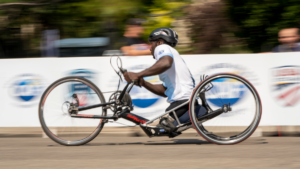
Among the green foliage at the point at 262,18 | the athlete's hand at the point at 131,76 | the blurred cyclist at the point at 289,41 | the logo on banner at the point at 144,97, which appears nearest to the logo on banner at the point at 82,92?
the athlete's hand at the point at 131,76

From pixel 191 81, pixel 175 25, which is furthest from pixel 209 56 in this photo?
pixel 175 25

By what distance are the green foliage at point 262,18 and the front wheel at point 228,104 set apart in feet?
18.2

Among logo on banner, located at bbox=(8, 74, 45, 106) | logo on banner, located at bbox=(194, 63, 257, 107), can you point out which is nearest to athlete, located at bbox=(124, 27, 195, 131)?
logo on banner, located at bbox=(194, 63, 257, 107)

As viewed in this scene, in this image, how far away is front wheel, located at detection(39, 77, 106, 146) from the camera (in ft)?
18.0

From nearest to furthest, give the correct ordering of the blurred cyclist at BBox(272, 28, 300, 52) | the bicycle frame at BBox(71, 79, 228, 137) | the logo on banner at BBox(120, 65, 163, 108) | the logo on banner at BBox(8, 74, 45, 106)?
1. the bicycle frame at BBox(71, 79, 228, 137)
2. the logo on banner at BBox(120, 65, 163, 108)
3. the logo on banner at BBox(8, 74, 45, 106)
4. the blurred cyclist at BBox(272, 28, 300, 52)

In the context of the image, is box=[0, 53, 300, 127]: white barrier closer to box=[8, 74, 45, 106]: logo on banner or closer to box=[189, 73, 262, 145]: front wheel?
box=[8, 74, 45, 106]: logo on banner

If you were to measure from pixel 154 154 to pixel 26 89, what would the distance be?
10.3 feet

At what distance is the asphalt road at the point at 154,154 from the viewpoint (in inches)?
169

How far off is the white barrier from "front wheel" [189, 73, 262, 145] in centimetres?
88

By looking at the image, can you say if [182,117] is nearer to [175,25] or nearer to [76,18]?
[175,25]

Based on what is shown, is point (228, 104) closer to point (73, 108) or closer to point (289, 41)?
point (73, 108)

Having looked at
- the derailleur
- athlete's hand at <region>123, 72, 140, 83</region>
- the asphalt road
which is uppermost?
athlete's hand at <region>123, 72, 140, 83</region>

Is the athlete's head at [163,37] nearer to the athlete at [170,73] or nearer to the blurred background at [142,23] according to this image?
the athlete at [170,73]

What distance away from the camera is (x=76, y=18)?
11.2 m
